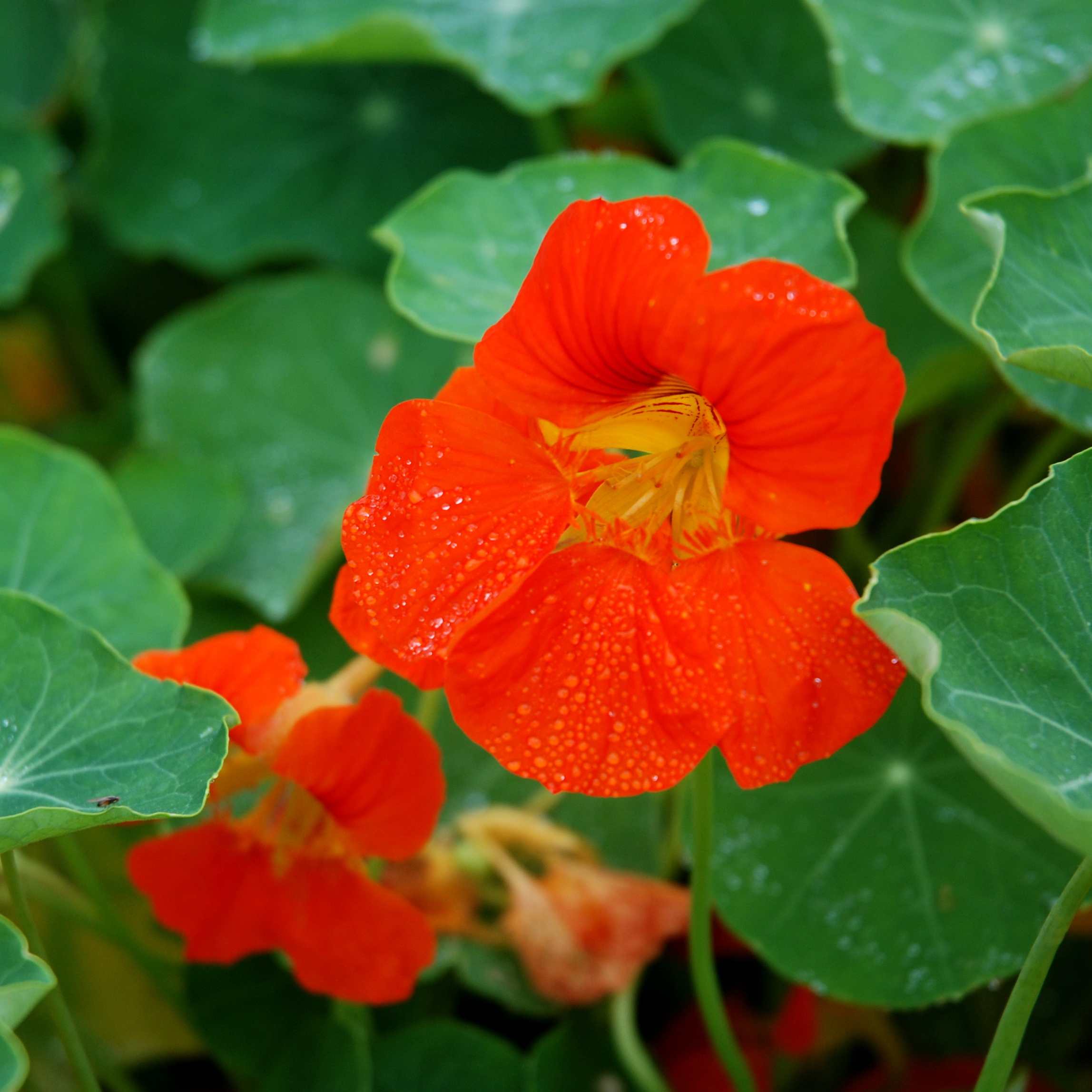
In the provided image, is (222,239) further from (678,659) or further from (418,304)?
(678,659)

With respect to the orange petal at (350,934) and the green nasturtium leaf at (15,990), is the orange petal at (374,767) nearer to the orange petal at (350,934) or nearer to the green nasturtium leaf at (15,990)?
the orange petal at (350,934)

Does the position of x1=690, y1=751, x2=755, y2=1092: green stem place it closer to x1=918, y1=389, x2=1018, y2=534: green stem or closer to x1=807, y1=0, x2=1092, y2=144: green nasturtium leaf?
x1=918, y1=389, x2=1018, y2=534: green stem

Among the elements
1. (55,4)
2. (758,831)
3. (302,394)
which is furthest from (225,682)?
(55,4)

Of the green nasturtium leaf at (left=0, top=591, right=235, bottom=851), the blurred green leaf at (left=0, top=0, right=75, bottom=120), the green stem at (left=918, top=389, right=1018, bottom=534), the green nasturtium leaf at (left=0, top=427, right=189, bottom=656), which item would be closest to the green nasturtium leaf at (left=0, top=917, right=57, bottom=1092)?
the green nasturtium leaf at (left=0, top=591, right=235, bottom=851)

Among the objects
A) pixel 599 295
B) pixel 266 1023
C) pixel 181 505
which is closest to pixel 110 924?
pixel 266 1023

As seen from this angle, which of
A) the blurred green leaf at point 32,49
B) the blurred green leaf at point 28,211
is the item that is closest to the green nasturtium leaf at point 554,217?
the blurred green leaf at point 28,211

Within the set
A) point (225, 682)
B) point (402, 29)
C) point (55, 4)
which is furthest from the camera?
point (55, 4)
